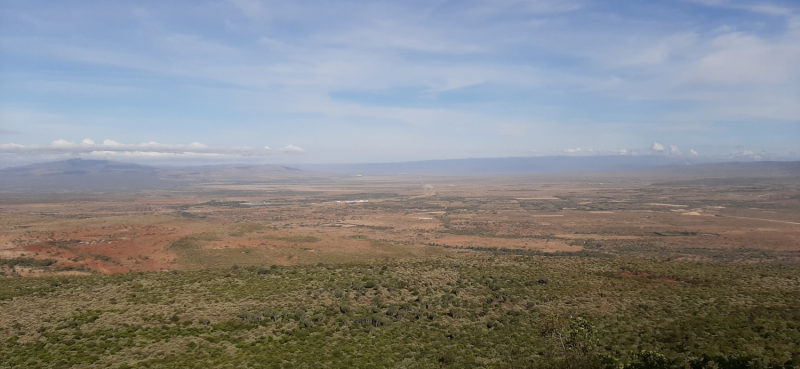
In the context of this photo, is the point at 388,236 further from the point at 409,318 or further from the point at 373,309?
the point at 409,318

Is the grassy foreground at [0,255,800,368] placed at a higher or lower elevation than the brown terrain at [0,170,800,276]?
higher

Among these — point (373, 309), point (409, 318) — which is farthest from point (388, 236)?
point (409, 318)

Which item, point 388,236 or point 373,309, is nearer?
point 373,309

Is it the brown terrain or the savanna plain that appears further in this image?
the brown terrain

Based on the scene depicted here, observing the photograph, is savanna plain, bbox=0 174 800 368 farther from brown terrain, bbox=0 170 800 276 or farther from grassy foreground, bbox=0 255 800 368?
brown terrain, bbox=0 170 800 276

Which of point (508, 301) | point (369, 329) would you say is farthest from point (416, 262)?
point (369, 329)

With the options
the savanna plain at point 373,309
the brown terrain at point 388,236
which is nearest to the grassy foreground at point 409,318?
the savanna plain at point 373,309

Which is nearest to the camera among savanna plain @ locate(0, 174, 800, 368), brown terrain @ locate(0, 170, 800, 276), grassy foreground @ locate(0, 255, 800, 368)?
grassy foreground @ locate(0, 255, 800, 368)

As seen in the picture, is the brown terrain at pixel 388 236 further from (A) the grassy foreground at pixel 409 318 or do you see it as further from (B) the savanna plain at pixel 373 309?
(A) the grassy foreground at pixel 409 318

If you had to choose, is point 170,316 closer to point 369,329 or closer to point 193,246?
point 369,329

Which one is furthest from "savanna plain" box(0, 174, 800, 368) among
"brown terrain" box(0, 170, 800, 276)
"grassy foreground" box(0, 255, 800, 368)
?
"brown terrain" box(0, 170, 800, 276)
